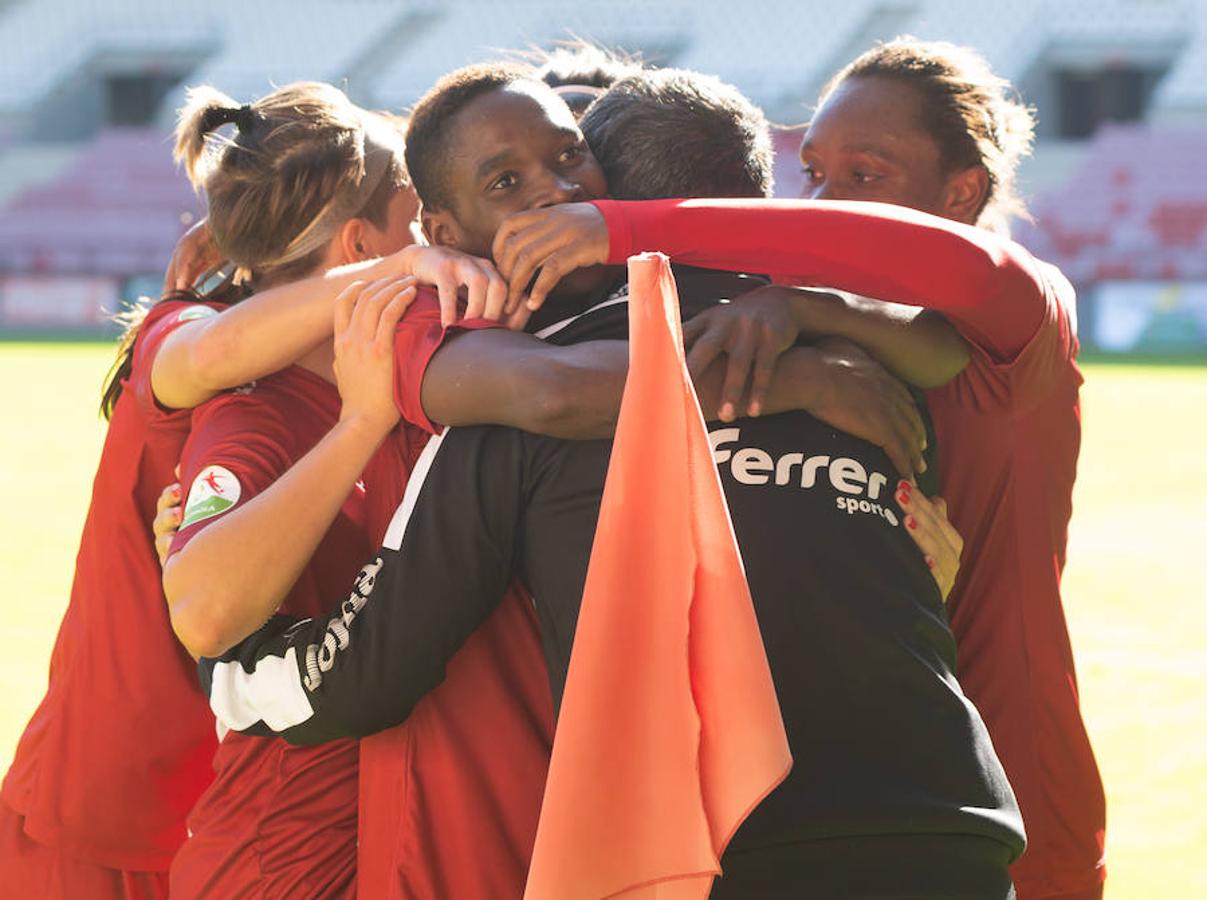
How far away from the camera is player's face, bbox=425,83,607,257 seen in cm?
208

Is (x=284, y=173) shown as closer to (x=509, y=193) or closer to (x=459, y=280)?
(x=509, y=193)

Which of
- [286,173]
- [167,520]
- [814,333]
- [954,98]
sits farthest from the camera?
[954,98]

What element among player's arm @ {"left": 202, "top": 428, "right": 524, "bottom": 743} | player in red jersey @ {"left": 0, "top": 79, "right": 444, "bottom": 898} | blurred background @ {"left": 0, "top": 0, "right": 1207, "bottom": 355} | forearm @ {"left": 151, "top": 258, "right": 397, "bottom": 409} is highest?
forearm @ {"left": 151, "top": 258, "right": 397, "bottom": 409}

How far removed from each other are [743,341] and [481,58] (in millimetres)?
30158

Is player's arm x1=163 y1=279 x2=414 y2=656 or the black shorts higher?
player's arm x1=163 y1=279 x2=414 y2=656

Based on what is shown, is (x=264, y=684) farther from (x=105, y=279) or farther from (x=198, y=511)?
(x=105, y=279)

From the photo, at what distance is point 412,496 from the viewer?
1.83 metres

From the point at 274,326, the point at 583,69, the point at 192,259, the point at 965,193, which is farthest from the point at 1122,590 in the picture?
the point at 274,326

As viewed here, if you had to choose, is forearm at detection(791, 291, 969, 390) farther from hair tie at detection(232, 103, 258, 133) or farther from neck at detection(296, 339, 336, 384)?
hair tie at detection(232, 103, 258, 133)

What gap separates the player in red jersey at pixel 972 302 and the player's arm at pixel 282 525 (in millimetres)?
214

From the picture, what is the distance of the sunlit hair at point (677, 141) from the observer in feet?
6.77

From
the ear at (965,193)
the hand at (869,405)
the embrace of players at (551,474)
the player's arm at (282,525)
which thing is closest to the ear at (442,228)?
the embrace of players at (551,474)

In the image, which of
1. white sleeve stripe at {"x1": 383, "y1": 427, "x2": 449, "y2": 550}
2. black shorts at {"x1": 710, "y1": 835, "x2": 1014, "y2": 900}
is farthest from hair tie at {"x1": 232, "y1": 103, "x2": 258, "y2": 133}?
black shorts at {"x1": 710, "y1": 835, "x2": 1014, "y2": 900}

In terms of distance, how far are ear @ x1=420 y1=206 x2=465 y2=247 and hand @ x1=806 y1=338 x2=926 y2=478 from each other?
58 centimetres
